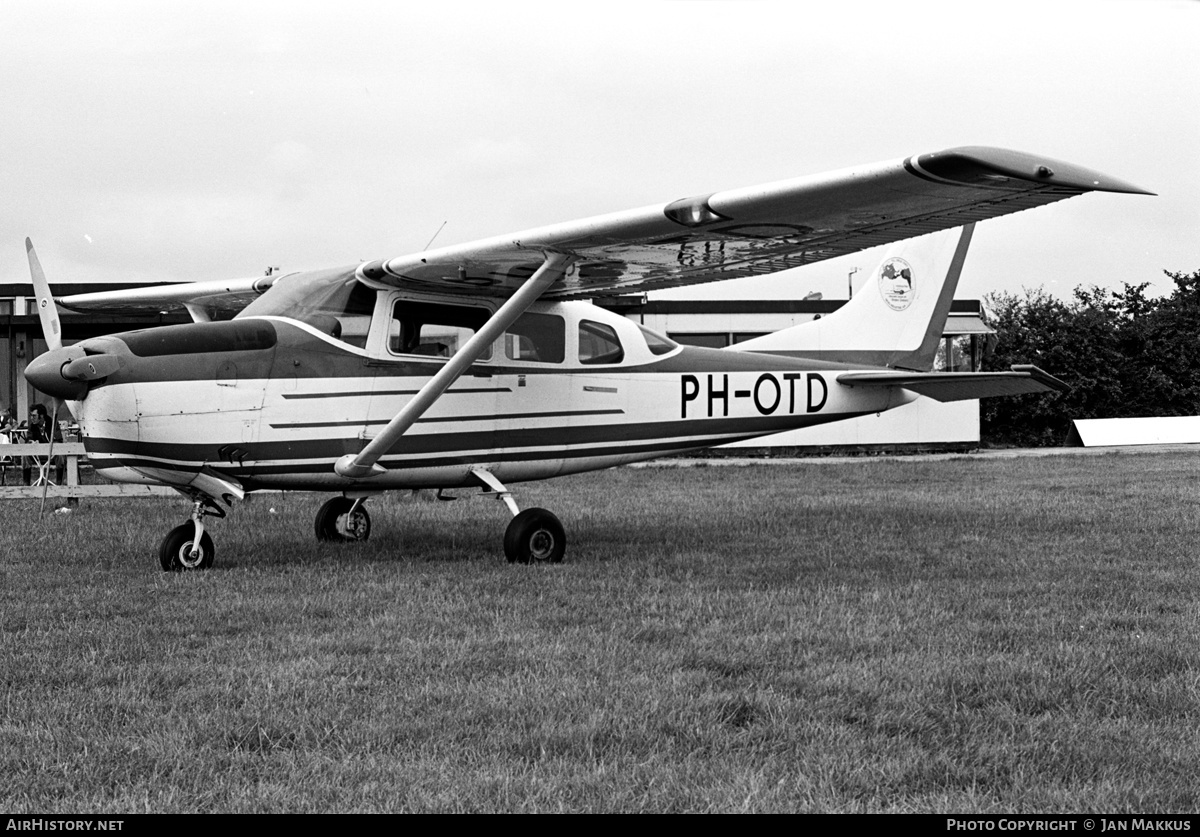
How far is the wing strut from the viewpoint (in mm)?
8047

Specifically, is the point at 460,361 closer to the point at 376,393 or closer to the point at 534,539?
the point at 376,393

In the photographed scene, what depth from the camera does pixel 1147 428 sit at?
28750 millimetres

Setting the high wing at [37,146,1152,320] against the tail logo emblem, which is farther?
the tail logo emblem

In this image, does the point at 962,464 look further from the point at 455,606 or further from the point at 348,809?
the point at 348,809

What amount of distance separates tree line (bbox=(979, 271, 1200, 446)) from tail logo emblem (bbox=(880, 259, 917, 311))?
1908 cm

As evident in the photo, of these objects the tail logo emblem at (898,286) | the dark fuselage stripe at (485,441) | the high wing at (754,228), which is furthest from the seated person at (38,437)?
the tail logo emblem at (898,286)

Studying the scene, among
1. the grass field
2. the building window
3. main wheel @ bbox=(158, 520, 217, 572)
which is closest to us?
the grass field

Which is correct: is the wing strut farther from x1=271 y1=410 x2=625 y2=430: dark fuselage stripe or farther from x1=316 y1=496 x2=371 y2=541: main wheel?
x1=316 y1=496 x2=371 y2=541: main wheel

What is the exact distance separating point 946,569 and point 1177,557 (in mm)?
1900

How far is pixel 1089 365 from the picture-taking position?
102 feet

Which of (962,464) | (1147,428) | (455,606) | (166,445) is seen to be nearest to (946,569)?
(455,606)

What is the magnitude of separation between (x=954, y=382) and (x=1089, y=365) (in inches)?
886

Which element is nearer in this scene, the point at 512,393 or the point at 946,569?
the point at 946,569

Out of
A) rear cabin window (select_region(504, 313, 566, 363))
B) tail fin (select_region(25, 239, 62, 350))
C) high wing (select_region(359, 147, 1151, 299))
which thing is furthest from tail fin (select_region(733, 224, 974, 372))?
tail fin (select_region(25, 239, 62, 350))
